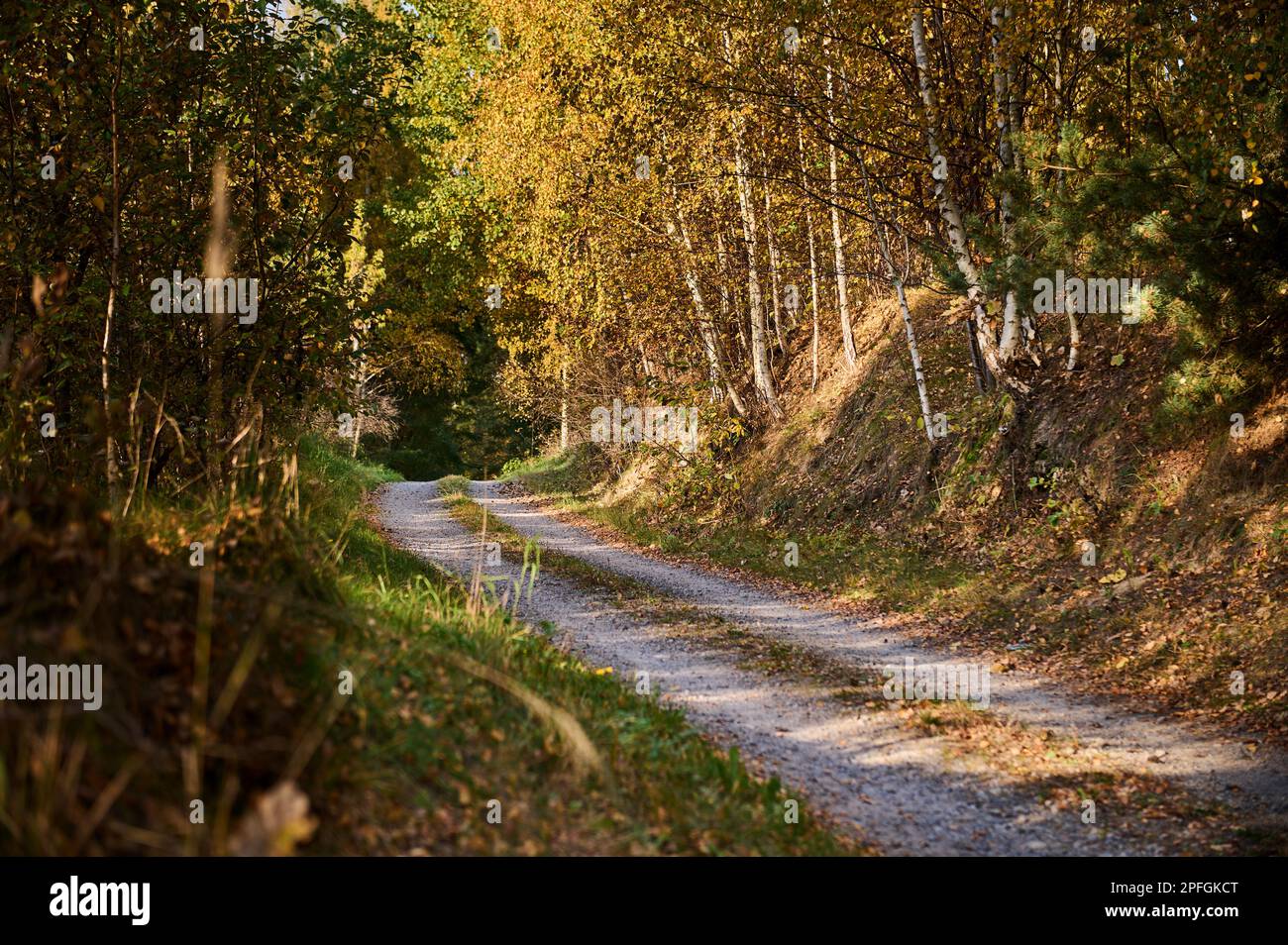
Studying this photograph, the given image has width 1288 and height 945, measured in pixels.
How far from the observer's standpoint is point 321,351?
9.89 m

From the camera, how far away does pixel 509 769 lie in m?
5.25

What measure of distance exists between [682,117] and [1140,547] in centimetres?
1116
